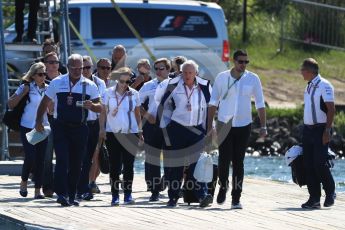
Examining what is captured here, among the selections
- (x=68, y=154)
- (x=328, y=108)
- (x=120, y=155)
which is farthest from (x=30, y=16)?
(x=328, y=108)

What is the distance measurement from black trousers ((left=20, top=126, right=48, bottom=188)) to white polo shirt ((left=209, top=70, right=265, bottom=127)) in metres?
2.30

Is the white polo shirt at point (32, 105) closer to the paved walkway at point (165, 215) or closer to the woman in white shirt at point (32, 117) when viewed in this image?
the woman in white shirt at point (32, 117)

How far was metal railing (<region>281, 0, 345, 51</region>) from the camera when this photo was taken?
32844mm

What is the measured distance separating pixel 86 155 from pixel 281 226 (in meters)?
3.43

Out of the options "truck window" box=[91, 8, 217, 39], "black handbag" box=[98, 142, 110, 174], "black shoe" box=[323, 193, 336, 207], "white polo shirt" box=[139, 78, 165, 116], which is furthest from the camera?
"truck window" box=[91, 8, 217, 39]

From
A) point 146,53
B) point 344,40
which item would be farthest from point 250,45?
point 146,53

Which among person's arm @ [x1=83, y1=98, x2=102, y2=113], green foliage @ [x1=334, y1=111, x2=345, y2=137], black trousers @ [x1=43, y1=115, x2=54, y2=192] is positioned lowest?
green foliage @ [x1=334, y1=111, x2=345, y2=137]

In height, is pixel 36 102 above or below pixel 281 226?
above

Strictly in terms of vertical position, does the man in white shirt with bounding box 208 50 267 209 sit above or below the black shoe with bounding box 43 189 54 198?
above

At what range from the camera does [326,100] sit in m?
15.1

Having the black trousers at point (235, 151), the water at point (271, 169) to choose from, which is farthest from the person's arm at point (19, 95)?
the water at point (271, 169)

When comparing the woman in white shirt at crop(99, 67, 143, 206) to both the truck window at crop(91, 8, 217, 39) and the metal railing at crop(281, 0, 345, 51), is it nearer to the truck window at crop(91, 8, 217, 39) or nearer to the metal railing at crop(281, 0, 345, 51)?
the truck window at crop(91, 8, 217, 39)

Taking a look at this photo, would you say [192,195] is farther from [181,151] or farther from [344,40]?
[344,40]

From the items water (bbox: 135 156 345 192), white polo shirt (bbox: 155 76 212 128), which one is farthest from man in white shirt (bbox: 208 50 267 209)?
water (bbox: 135 156 345 192)
